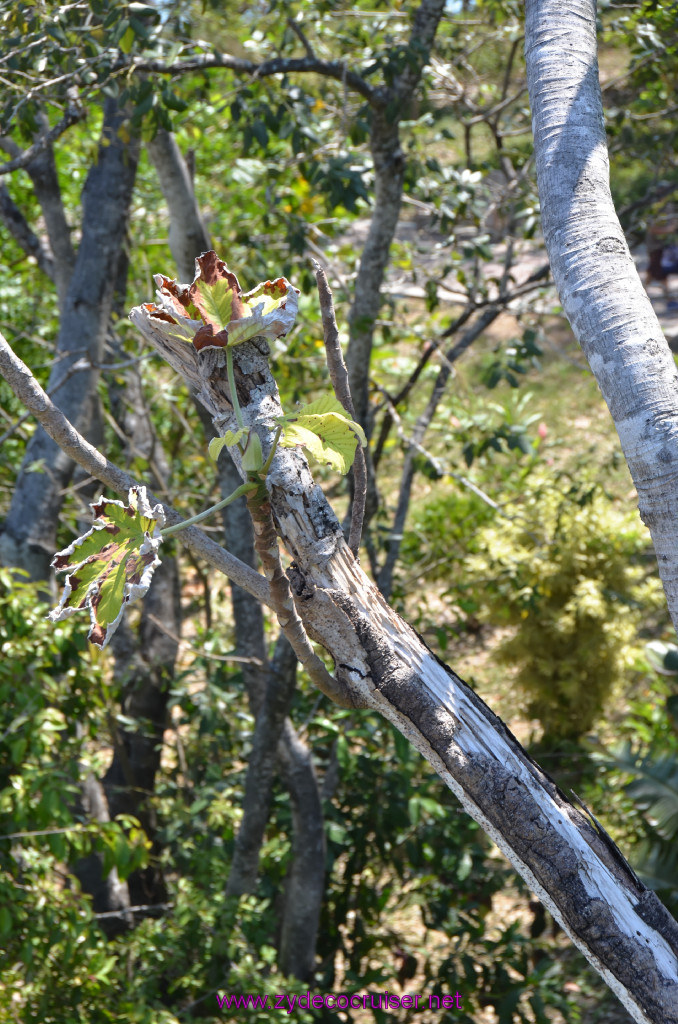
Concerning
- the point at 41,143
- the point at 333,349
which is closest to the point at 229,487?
the point at 41,143

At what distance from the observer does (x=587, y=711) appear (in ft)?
16.9

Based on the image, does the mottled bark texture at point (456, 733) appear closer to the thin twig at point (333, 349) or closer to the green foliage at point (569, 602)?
the thin twig at point (333, 349)

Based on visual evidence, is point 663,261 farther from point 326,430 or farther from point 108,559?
point 108,559

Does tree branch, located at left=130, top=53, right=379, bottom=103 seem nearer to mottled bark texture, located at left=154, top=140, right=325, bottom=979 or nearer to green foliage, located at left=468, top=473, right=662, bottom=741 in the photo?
mottled bark texture, located at left=154, top=140, right=325, bottom=979

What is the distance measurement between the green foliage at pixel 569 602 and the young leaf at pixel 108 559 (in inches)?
157

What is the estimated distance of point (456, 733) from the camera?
1.08 metres

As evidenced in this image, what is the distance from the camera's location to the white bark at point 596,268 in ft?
3.40

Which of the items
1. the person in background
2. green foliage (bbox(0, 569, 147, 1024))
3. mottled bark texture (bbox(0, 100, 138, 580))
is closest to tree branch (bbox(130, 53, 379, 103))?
mottled bark texture (bbox(0, 100, 138, 580))

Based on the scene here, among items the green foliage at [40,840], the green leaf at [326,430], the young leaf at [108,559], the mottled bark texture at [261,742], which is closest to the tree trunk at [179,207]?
the mottled bark texture at [261,742]

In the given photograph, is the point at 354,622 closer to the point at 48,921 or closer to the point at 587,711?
the point at 48,921

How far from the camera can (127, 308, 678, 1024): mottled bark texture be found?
102 centimetres

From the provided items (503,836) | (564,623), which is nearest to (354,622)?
(503,836)

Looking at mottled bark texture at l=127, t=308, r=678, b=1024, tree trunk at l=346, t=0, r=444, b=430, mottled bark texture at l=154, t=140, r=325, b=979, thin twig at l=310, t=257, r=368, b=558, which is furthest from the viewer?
mottled bark texture at l=154, t=140, r=325, b=979

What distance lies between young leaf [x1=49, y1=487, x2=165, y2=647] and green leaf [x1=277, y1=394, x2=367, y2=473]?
20 cm
